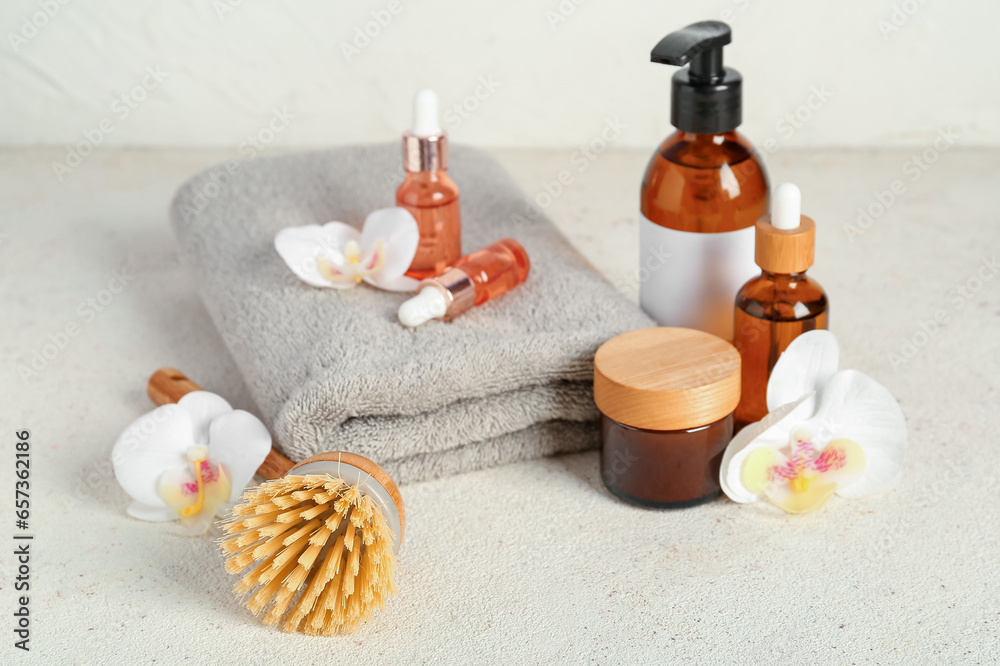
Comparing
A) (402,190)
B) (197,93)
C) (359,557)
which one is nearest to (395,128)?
(197,93)

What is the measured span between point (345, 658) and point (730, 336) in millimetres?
413

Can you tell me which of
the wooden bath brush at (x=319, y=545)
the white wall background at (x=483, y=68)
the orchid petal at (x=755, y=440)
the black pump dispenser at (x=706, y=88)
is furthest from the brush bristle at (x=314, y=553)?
the white wall background at (x=483, y=68)

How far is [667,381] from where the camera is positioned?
652mm

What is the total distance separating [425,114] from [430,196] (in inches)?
2.9

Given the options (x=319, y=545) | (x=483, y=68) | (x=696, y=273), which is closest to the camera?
(x=319, y=545)

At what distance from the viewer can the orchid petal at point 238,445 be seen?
0.67m

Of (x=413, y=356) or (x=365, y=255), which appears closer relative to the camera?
(x=413, y=356)

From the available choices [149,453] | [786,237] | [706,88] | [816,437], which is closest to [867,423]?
[816,437]

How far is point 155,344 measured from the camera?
93 cm

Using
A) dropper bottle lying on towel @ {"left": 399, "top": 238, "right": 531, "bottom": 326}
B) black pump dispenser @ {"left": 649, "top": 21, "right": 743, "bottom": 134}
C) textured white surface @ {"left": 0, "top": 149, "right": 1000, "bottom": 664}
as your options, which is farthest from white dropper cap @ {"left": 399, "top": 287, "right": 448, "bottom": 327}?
black pump dispenser @ {"left": 649, "top": 21, "right": 743, "bottom": 134}

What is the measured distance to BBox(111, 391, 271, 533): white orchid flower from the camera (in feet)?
2.23

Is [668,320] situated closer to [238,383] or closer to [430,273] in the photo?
[430,273]

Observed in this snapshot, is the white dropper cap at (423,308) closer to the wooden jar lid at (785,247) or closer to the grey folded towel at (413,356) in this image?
the grey folded towel at (413,356)

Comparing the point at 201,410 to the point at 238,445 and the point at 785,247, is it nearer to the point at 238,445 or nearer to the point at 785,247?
the point at 238,445
